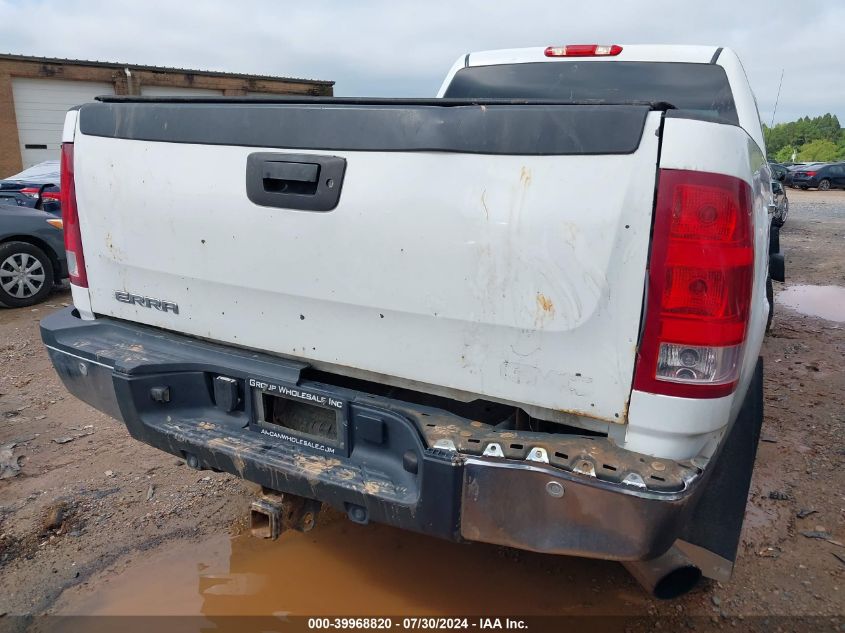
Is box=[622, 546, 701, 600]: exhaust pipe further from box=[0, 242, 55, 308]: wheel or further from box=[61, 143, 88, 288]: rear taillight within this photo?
box=[0, 242, 55, 308]: wheel

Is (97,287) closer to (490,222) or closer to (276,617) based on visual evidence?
(276,617)

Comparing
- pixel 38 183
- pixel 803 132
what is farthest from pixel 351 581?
pixel 803 132

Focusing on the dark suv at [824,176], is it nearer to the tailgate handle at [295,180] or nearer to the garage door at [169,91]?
the garage door at [169,91]

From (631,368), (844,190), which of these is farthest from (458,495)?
(844,190)

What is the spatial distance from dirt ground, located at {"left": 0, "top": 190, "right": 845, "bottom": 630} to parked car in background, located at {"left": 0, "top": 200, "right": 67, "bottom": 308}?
3688 mm

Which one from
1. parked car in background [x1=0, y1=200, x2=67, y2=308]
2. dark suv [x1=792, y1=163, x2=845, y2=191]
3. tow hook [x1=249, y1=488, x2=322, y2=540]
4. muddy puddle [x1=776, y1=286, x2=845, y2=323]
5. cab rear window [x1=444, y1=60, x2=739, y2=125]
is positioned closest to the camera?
tow hook [x1=249, y1=488, x2=322, y2=540]

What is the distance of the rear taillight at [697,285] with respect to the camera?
1.65 meters

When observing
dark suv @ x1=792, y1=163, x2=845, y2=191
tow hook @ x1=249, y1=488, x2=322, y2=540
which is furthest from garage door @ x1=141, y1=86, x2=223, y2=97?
dark suv @ x1=792, y1=163, x2=845, y2=191

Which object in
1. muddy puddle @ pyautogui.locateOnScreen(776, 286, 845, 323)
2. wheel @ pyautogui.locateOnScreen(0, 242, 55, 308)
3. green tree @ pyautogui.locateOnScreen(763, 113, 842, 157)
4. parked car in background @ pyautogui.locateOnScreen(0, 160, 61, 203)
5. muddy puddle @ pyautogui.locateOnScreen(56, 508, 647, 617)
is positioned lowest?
muddy puddle @ pyautogui.locateOnScreen(56, 508, 647, 617)

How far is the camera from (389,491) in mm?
2021

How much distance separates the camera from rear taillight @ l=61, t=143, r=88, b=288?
2627 millimetres

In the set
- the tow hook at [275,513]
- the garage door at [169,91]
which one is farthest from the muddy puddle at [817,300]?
the garage door at [169,91]

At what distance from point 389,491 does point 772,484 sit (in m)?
2.52

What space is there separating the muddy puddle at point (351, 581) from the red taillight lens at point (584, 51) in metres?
2.78
